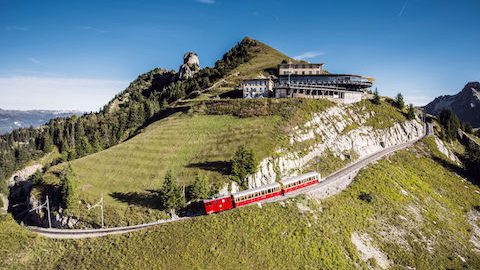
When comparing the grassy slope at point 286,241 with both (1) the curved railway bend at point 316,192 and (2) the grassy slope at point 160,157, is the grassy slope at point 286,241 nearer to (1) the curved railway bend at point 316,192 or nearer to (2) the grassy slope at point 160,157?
(1) the curved railway bend at point 316,192

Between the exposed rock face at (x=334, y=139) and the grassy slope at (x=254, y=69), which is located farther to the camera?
the grassy slope at (x=254, y=69)

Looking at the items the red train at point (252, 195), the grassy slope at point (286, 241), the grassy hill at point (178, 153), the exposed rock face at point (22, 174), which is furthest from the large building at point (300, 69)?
the exposed rock face at point (22, 174)

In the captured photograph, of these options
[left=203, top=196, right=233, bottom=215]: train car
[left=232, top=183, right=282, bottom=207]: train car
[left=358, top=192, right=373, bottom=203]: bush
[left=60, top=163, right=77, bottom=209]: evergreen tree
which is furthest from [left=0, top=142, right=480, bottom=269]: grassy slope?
[left=60, top=163, right=77, bottom=209]: evergreen tree

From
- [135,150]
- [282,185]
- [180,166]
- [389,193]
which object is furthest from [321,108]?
[135,150]

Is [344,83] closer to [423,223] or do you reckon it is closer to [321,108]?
[321,108]

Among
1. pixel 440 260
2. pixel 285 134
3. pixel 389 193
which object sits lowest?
pixel 440 260

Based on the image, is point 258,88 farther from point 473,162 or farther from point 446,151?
point 473,162
